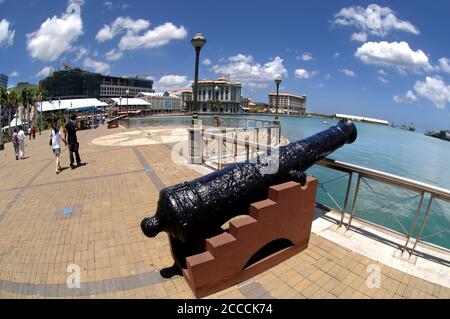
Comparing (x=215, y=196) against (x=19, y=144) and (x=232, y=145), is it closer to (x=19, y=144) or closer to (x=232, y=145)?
(x=232, y=145)

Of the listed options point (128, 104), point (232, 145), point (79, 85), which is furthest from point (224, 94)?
point (232, 145)

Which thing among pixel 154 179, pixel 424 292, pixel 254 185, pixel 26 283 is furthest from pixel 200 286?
pixel 154 179

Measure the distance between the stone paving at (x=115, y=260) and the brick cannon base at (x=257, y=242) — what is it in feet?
0.51

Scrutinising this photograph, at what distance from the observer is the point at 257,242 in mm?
2916

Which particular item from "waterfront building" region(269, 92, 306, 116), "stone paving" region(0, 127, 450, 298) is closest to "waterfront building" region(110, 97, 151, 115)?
"stone paving" region(0, 127, 450, 298)

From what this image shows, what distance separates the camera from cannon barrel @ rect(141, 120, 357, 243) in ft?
8.43

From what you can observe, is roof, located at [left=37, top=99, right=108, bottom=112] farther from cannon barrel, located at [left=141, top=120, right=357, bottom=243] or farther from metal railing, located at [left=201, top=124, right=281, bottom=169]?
cannon barrel, located at [left=141, top=120, right=357, bottom=243]

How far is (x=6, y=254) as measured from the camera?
3748 millimetres

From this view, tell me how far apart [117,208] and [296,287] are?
3.82m

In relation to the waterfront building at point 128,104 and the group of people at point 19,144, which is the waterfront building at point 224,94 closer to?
the waterfront building at point 128,104

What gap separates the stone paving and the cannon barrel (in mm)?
797

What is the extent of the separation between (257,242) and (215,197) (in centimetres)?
75

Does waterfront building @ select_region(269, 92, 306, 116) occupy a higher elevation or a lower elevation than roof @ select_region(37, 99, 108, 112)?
higher

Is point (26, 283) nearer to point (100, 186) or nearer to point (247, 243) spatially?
point (247, 243)
